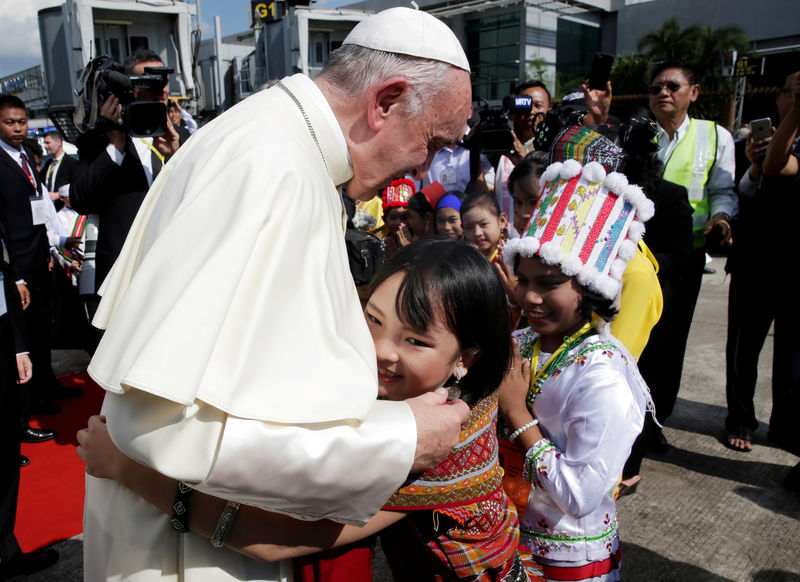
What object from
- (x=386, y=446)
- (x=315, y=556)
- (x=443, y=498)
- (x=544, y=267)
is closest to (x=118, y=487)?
(x=315, y=556)

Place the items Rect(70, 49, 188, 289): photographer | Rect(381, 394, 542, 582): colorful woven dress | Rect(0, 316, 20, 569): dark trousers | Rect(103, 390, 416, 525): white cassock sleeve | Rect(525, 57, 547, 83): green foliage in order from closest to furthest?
Rect(103, 390, 416, 525): white cassock sleeve < Rect(381, 394, 542, 582): colorful woven dress < Rect(0, 316, 20, 569): dark trousers < Rect(70, 49, 188, 289): photographer < Rect(525, 57, 547, 83): green foliage

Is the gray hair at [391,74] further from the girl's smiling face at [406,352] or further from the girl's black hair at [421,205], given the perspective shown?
the girl's black hair at [421,205]

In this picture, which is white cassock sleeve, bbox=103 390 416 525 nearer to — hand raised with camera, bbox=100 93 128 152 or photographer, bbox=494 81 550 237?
hand raised with camera, bbox=100 93 128 152

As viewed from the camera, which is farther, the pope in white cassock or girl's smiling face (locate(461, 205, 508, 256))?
girl's smiling face (locate(461, 205, 508, 256))

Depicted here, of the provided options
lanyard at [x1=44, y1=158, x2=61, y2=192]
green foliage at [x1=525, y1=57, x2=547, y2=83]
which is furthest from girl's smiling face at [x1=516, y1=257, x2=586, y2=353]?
green foliage at [x1=525, y1=57, x2=547, y2=83]

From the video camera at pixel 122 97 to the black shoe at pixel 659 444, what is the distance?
11.7ft

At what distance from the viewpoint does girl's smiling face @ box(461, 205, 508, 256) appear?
367cm

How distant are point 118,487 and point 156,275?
49 cm

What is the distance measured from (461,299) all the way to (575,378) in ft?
1.86

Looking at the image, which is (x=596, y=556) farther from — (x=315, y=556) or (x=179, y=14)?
(x=179, y=14)

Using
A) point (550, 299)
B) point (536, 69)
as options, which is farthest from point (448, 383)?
point (536, 69)

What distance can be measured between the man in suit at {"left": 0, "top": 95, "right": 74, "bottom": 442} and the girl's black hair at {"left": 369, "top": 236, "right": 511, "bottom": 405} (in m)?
3.77

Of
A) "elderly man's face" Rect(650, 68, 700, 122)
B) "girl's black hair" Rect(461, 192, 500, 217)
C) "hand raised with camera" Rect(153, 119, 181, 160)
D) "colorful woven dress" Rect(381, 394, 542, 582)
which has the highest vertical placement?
"elderly man's face" Rect(650, 68, 700, 122)

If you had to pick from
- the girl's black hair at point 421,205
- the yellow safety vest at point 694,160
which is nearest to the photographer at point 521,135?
the girl's black hair at point 421,205
